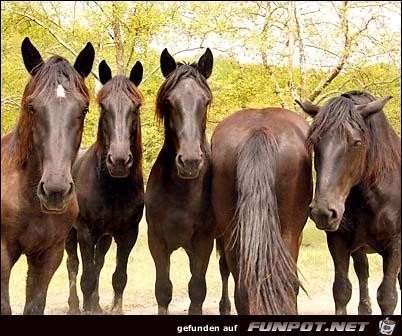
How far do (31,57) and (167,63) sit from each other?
170 centimetres

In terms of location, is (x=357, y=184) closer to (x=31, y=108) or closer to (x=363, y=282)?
(x=363, y=282)

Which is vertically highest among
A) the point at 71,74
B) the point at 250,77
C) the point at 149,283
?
the point at 250,77

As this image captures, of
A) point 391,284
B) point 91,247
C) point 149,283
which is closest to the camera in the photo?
point 391,284

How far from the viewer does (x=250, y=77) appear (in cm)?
1141

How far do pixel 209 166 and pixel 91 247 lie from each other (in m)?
1.80

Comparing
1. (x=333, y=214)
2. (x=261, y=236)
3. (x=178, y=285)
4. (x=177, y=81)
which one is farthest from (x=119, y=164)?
(x=178, y=285)

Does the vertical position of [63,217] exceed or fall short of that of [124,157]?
it falls short

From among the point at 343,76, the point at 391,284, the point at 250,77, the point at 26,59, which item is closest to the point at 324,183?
the point at 391,284

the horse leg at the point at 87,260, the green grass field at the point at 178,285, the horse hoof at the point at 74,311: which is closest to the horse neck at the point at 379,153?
the green grass field at the point at 178,285

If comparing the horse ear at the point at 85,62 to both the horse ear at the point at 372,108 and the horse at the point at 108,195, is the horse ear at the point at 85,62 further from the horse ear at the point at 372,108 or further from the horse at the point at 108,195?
the horse ear at the point at 372,108

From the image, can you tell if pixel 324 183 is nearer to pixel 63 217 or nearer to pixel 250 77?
pixel 63 217

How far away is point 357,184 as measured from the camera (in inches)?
200

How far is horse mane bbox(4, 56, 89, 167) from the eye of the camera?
408 cm

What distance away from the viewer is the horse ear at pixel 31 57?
434 centimetres
